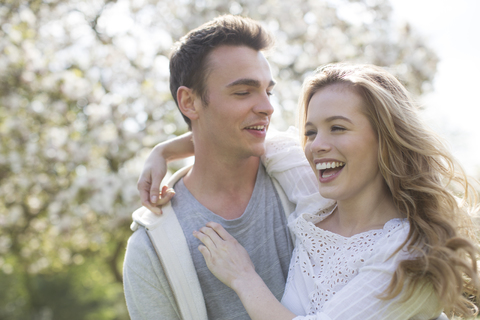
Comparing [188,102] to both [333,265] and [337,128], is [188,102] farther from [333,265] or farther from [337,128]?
[333,265]

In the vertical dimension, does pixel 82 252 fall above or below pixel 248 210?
below

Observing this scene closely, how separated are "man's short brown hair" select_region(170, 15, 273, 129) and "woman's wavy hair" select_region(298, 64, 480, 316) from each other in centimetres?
63

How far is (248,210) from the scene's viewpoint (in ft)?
6.77

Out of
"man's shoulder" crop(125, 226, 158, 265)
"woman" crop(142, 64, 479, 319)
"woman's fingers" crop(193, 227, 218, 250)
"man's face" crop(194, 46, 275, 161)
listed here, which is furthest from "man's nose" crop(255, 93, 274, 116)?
"man's shoulder" crop(125, 226, 158, 265)

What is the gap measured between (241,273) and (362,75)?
0.98m

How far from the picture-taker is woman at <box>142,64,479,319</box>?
1368 millimetres

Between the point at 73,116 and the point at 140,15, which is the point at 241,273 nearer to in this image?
the point at 73,116

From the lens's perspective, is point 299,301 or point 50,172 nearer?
point 299,301

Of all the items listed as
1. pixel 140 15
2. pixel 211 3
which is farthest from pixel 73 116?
pixel 211 3

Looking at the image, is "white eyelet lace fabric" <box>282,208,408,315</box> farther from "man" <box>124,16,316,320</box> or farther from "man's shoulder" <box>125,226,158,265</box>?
"man's shoulder" <box>125,226,158,265</box>

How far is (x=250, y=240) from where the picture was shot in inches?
79.3

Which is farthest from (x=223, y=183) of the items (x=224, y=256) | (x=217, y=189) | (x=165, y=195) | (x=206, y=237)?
(x=224, y=256)

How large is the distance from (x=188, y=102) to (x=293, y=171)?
738mm

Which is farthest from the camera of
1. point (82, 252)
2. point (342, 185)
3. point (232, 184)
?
point (82, 252)
